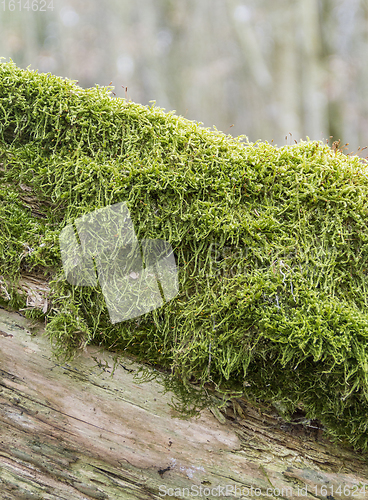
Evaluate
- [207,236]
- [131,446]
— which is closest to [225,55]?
[207,236]

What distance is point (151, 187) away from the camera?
1278 millimetres

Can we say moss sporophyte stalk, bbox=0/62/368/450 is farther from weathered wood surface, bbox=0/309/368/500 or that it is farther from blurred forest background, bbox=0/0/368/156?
blurred forest background, bbox=0/0/368/156

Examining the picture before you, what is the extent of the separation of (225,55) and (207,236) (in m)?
7.84

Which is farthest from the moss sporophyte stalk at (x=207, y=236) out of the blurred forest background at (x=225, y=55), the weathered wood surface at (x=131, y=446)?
the blurred forest background at (x=225, y=55)

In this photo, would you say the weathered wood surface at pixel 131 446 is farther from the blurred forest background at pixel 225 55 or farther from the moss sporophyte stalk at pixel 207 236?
the blurred forest background at pixel 225 55

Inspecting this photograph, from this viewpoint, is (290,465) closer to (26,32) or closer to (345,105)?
(345,105)

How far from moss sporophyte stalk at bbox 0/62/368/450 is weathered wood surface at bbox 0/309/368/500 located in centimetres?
11

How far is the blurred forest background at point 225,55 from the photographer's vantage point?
6523 millimetres

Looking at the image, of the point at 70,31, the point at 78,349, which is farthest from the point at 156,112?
the point at 70,31

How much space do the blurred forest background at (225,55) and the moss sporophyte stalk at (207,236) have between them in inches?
225

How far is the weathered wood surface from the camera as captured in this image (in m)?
1.21

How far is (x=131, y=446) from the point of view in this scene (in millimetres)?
1226

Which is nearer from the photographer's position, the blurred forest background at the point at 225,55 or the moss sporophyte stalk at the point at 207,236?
the moss sporophyte stalk at the point at 207,236

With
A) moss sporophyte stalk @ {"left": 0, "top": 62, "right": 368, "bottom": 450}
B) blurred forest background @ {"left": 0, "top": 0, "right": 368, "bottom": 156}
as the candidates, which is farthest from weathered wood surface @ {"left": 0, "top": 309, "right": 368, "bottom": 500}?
blurred forest background @ {"left": 0, "top": 0, "right": 368, "bottom": 156}
